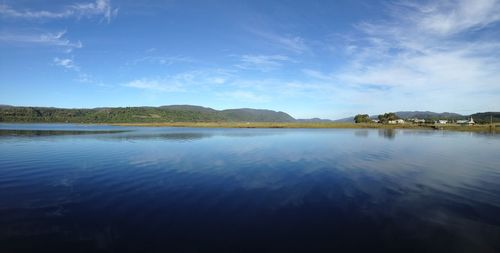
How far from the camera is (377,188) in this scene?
66.7 ft

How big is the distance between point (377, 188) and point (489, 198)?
5.97 meters

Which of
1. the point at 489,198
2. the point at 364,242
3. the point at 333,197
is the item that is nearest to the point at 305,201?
the point at 333,197

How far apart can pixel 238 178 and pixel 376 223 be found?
11.5 metres

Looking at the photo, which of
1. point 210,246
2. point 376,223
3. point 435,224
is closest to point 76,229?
point 210,246

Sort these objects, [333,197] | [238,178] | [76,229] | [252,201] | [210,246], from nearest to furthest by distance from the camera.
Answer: [210,246]
[76,229]
[252,201]
[333,197]
[238,178]

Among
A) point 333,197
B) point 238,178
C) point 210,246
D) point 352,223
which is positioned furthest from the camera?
point 238,178

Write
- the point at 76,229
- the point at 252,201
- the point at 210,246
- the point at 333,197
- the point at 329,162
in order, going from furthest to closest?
the point at 329,162
the point at 333,197
the point at 252,201
the point at 76,229
the point at 210,246

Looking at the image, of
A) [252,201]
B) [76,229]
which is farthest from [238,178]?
[76,229]

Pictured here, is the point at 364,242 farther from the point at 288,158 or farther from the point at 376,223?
the point at 288,158

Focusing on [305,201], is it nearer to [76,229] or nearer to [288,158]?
[76,229]

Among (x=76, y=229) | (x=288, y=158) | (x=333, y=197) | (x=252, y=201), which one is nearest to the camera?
(x=76, y=229)

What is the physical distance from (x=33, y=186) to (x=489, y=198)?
2733 cm

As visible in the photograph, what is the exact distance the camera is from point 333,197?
58.9 ft

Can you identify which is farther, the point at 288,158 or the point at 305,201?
the point at 288,158
